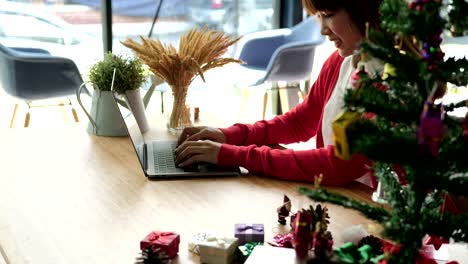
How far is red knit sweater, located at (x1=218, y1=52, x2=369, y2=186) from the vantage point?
5.23 ft

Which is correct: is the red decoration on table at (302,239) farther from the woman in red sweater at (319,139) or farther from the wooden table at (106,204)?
the woman in red sweater at (319,139)

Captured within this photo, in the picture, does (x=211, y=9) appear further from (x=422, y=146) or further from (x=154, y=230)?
(x=422, y=146)

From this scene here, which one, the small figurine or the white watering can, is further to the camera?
the white watering can

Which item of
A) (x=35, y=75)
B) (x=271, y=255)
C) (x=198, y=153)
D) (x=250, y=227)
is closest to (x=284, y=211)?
(x=250, y=227)

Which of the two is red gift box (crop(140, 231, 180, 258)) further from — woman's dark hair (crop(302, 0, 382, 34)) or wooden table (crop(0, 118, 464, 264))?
woman's dark hair (crop(302, 0, 382, 34))

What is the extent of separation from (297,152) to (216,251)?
529mm

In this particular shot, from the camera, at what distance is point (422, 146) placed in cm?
79

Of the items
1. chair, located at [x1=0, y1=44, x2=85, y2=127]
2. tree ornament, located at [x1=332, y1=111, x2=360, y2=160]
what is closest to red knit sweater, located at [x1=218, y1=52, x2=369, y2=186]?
tree ornament, located at [x1=332, y1=111, x2=360, y2=160]

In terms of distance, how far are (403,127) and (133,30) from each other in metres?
3.46

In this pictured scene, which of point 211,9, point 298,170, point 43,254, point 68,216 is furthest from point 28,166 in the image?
point 211,9

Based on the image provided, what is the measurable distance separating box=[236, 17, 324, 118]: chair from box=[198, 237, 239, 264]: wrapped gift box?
269 centimetres

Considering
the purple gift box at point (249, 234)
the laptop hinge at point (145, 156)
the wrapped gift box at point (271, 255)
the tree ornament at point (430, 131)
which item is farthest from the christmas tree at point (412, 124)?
the laptop hinge at point (145, 156)

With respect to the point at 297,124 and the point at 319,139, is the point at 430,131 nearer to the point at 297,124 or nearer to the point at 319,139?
the point at 319,139

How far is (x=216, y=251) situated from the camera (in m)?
1.17
